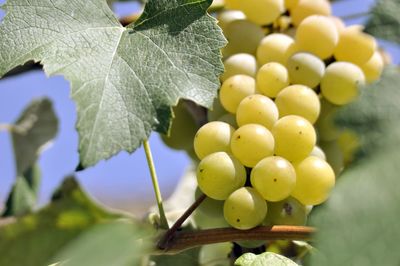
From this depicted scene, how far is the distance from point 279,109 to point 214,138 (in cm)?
8

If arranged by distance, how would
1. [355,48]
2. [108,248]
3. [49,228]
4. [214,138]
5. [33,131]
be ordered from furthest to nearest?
[33,131] < [355,48] < [214,138] < [49,228] < [108,248]

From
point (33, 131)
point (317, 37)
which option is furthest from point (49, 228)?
point (33, 131)

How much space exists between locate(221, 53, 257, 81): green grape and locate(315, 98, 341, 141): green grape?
8cm

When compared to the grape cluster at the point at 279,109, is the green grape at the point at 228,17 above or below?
above

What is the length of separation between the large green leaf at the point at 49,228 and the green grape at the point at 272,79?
0.20 metres

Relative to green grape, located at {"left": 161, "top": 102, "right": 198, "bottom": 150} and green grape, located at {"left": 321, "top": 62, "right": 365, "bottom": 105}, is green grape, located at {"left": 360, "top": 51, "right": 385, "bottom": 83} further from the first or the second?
green grape, located at {"left": 161, "top": 102, "right": 198, "bottom": 150}

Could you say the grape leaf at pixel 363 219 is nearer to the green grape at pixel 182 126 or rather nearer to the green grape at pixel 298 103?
the green grape at pixel 298 103

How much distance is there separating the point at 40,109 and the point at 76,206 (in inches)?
22.2

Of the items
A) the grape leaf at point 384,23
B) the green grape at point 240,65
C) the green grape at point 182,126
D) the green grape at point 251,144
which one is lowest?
the green grape at point 182,126

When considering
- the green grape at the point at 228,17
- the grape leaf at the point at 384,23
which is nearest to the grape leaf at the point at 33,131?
the green grape at the point at 228,17

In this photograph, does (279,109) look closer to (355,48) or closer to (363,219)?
(355,48)

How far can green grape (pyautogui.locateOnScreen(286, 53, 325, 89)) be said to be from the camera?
68 centimetres

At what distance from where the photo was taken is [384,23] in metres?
0.53

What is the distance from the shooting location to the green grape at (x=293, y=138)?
61 centimetres
